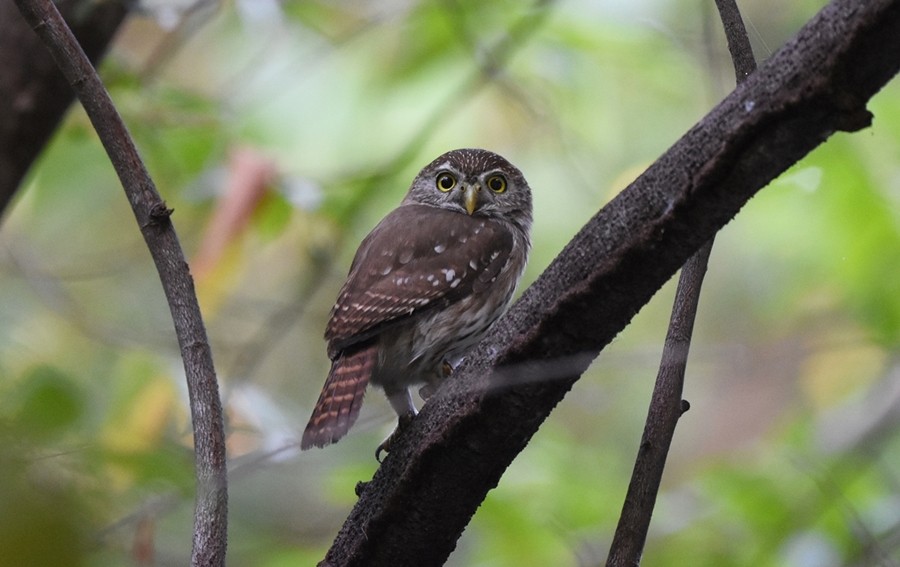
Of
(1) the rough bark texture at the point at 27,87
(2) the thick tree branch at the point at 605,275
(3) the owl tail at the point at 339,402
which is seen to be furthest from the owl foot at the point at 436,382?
(1) the rough bark texture at the point at 27,87

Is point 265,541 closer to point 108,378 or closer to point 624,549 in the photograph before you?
point 108,378

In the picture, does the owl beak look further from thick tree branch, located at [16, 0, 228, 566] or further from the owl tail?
thick tree branch, located at [16, 0, 228, 566]

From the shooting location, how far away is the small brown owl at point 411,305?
2.97 m

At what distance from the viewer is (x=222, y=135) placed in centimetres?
464

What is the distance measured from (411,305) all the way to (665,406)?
1.03 m

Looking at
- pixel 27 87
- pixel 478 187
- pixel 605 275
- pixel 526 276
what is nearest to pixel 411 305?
pixel 478 187

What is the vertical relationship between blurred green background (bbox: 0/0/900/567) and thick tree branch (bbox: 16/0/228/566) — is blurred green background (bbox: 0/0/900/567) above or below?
above

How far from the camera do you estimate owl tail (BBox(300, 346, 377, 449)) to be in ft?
8.83

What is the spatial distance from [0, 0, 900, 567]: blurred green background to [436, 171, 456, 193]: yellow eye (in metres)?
0.27

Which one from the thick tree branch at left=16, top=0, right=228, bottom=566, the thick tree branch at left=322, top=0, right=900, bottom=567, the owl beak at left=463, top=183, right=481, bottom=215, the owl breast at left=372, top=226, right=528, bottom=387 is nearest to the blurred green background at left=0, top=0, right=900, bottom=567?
the owl breast at left=372, top=226, right=528, bottom=387

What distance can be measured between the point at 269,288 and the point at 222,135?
7.41 feet

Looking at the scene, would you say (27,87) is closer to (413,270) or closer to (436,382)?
(413,270)

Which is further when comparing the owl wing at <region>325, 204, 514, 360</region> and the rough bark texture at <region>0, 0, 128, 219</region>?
the rough bark texture at <region>0, 0, 128, 219</region>

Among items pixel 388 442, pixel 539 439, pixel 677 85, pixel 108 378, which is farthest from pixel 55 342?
pixel 677 85
